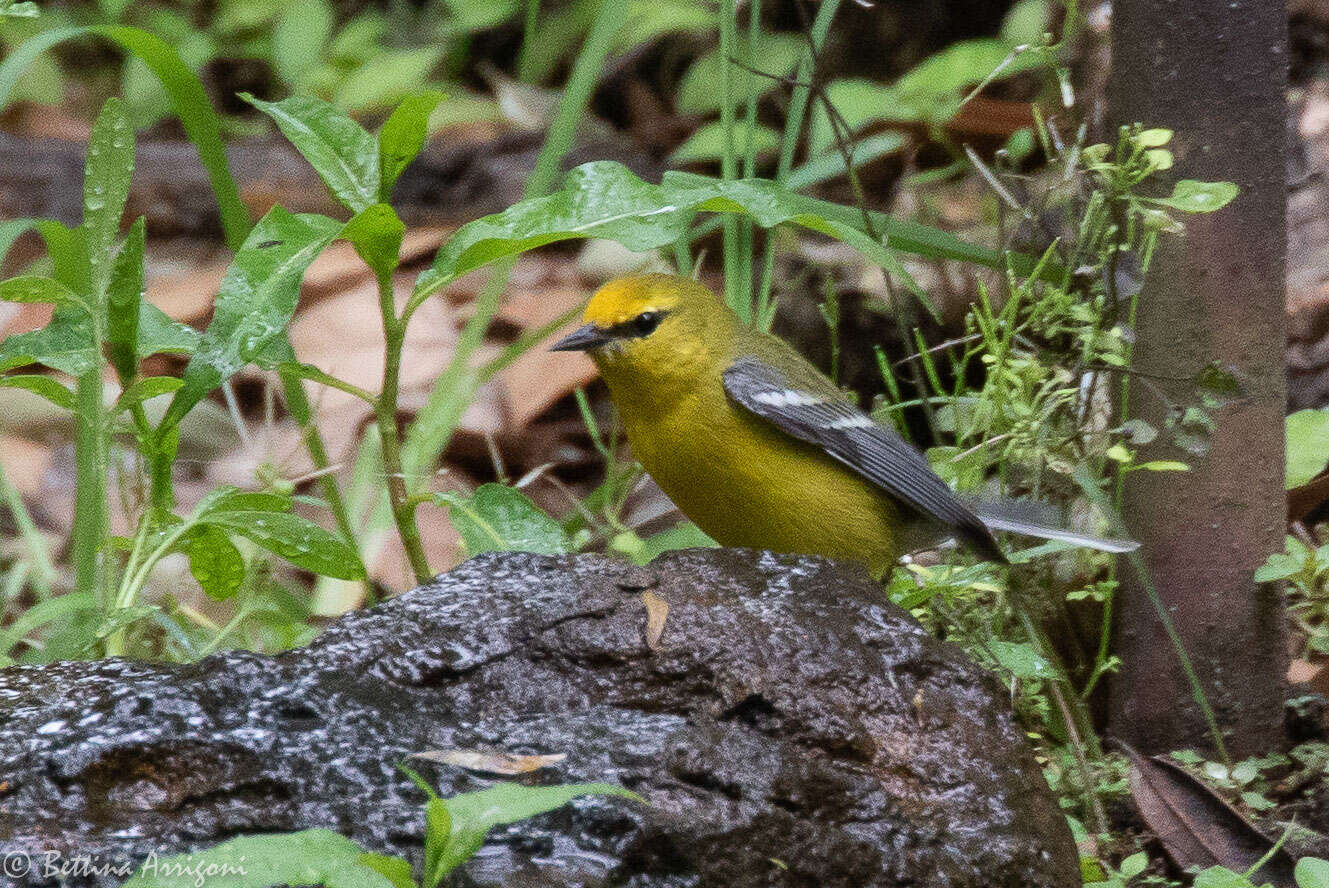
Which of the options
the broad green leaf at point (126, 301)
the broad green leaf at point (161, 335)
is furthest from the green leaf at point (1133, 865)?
the broad green leaf at point (126, 301)

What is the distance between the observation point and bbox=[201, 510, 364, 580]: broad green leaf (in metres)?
A: 2.72

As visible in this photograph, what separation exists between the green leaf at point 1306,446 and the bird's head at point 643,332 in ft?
4.85

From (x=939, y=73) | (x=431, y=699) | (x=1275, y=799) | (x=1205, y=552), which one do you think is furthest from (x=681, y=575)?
(x=939, y=73)

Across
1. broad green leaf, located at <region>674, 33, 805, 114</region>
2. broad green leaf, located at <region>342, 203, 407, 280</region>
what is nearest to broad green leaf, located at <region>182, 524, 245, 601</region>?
broad green leaf, located at <region>342, 203, 407, 280</region>

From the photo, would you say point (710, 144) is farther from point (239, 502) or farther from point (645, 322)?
point (239, 502)

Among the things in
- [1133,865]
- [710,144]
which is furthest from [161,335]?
[710,144]

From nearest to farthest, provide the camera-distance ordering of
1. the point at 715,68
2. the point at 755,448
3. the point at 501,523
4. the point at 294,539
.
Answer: the point at 294,539 < the point at 501,523 < the point at 755,448 < the point at 715,68

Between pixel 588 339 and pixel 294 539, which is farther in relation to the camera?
pixel 588 339

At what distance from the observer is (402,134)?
2936mm

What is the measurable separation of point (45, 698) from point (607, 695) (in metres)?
0.89

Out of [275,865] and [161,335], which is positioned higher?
[161,335]

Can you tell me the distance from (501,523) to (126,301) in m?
0.86

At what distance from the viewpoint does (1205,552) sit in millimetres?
3273

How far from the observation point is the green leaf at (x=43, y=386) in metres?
2.74
